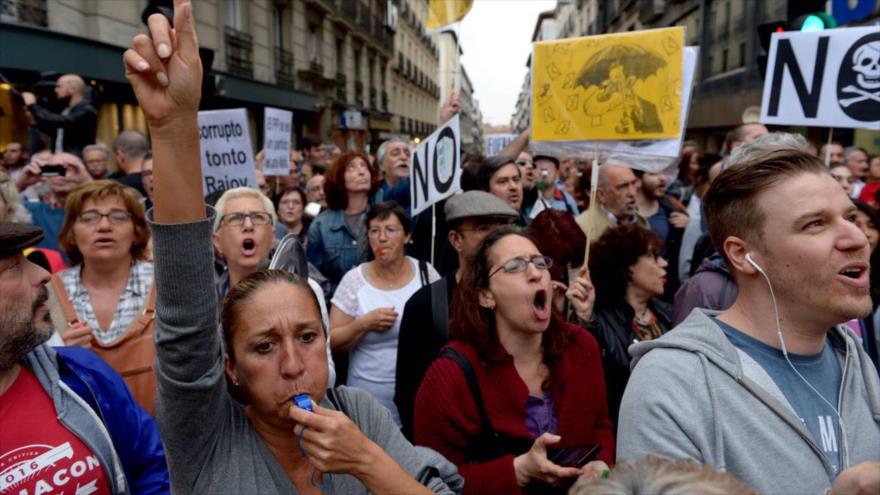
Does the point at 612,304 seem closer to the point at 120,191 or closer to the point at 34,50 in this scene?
the point at 120,191

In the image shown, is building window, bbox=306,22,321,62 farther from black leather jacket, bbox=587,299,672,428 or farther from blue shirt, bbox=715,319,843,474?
blue shirt, bbox=715,319,843,474

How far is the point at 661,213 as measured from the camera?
5789mm

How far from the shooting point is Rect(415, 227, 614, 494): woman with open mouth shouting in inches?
92.4

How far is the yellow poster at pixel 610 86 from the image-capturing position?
4055 mm

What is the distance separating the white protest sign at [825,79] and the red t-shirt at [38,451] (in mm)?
4418

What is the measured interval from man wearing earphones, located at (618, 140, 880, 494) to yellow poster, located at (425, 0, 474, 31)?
4.67m

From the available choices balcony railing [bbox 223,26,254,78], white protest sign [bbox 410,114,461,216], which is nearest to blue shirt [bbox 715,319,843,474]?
white protest sign [bbox 410,114,461,216]

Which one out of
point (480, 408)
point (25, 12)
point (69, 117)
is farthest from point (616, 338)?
point (25, 12)

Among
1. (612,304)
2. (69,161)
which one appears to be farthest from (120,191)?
(612,304)

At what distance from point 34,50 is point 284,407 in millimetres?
9756

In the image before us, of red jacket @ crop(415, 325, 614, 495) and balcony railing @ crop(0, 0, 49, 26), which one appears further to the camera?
balcony railing @ crop(0, 0, 49, 26)

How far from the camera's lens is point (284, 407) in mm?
1646

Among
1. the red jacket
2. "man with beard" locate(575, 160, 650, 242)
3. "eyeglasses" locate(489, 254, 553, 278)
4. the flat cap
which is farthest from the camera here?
"man with beard" locate(575, 160, 650, 242)

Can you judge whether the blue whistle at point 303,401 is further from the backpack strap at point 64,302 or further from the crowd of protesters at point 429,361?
the backpack strap at point 64,302
